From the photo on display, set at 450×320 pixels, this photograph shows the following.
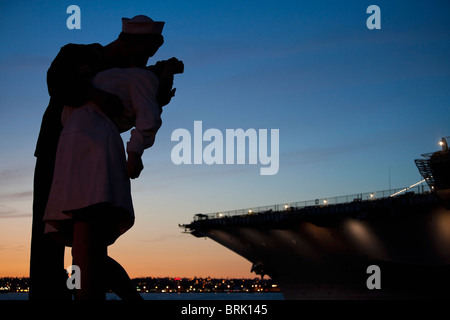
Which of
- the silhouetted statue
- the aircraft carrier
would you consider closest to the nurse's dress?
the silhouetted statue

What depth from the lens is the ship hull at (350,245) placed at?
115 ft

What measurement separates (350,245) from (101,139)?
37.2 meters

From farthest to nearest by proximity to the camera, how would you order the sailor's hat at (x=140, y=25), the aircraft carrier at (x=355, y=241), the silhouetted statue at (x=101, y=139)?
the aircraft carrier at (x=355, y=241) < the sailor's hat at (x=140, y=25) < the silhouetted statue at (x=101, y=139)

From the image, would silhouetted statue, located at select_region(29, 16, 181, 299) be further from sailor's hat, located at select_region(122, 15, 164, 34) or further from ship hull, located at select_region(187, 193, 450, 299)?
ship hull, located at select_region(187, 193, 450, 299)

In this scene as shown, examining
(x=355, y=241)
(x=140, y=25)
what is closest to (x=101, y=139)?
(x=140, y=25)

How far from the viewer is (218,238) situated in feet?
146

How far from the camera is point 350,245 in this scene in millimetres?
38125

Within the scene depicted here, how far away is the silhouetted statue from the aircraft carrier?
31523 millimetres

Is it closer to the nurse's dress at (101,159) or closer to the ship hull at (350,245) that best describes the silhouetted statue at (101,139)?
the nurse's dress at (101,159)

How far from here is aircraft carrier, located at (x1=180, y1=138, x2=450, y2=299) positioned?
34781 millimetres

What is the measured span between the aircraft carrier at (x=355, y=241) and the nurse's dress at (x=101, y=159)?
104 feet

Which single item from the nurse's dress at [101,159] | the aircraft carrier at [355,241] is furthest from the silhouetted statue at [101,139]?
the aircraft carrier at [355,241]
